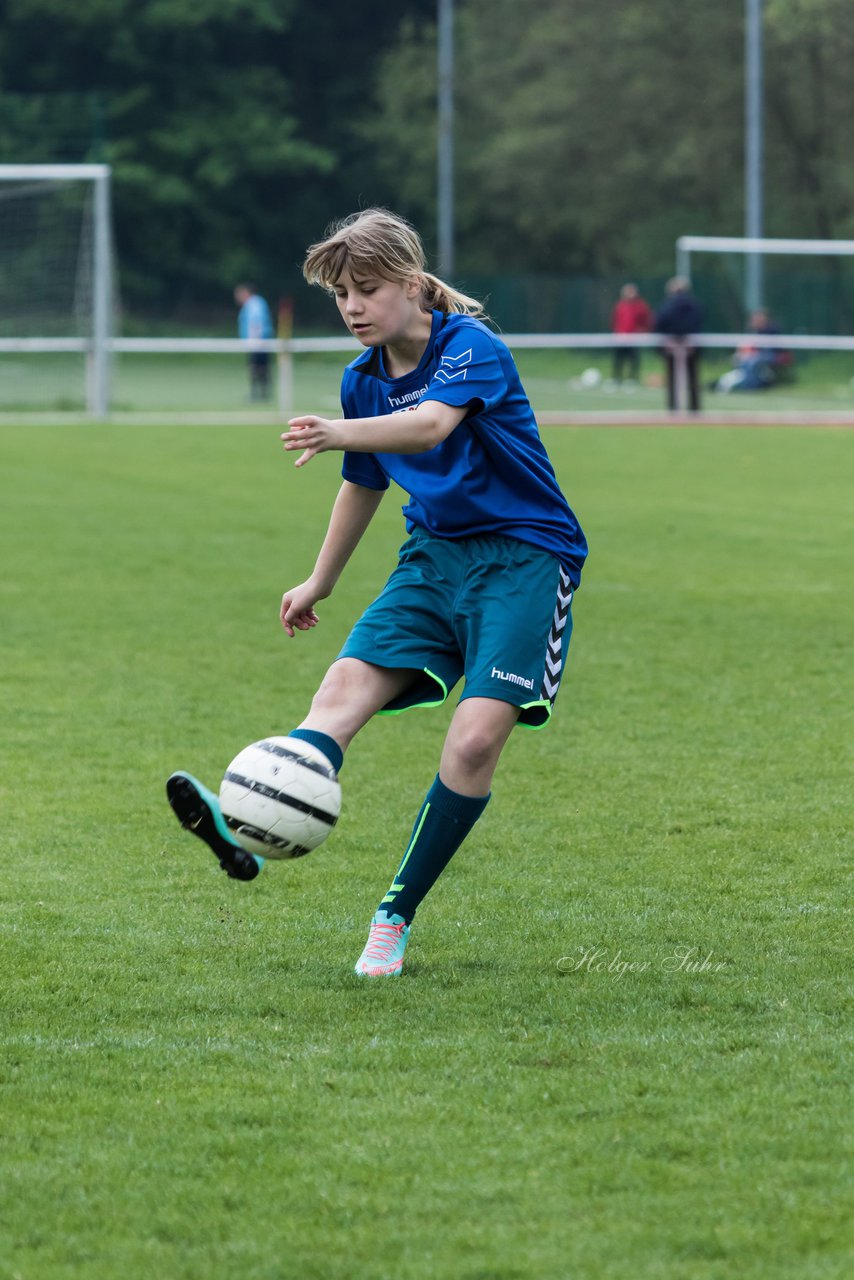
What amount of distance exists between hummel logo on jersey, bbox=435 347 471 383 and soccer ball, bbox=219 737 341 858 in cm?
89

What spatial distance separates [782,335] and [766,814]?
23712 mm

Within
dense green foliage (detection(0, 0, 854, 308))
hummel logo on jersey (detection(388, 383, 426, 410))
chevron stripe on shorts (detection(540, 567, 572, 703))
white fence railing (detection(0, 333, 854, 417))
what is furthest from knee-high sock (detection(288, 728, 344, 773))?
dense green foliage (detection(0, 0, 854, 308))

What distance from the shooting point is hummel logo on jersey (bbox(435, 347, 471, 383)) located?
170 inches

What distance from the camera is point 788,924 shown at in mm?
4910

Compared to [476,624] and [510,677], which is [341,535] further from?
[510,677]

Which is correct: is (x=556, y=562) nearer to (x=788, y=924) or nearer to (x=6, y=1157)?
(x=788, y=924)

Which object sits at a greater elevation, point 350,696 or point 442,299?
point 442,299

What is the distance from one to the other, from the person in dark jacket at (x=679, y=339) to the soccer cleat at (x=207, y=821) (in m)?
22.1

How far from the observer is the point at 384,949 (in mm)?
4492

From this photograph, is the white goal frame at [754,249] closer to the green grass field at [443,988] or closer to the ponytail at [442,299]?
the green grass field at [443,988]

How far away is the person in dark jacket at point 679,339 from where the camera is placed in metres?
25.8

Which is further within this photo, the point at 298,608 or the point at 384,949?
the point at 298,608

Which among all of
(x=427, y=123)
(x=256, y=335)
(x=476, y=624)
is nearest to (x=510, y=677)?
(x=476, y=624)

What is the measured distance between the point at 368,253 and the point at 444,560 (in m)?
0.75
